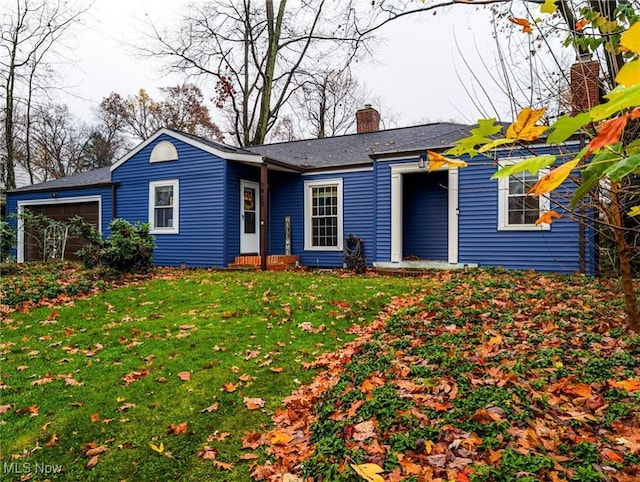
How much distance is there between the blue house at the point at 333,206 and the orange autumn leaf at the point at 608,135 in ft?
28.5

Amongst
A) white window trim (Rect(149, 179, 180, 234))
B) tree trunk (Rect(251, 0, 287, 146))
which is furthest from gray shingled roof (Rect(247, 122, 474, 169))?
tree trunk (Rect(251, 0, 287, 146))

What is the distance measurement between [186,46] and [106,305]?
18.7 metres

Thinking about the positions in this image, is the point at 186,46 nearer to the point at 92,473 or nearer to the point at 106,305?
the point at 106,305

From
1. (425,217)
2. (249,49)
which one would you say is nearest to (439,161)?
(425,217)

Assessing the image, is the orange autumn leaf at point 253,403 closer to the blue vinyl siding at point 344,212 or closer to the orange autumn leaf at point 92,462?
the orange autumn leaf at point 92,462

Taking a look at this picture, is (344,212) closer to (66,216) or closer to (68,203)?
(68,203)

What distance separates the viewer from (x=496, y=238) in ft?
30.2

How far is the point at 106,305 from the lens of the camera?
668 centimetres

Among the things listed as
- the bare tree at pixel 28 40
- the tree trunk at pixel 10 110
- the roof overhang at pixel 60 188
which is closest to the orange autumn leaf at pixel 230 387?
the roof overhang at pixel 60 188

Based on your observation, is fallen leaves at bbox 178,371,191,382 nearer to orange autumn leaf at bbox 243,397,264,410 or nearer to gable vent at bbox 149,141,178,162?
orange autumn leaf at bbox 243,397,264,410

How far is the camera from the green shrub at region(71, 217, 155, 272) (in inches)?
348

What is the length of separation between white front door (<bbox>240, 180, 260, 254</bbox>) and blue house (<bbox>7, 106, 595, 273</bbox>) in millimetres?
30

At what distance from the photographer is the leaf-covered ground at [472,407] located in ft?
7.61

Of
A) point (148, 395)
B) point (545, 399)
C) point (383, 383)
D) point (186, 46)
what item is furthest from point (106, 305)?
point (186, 46)
